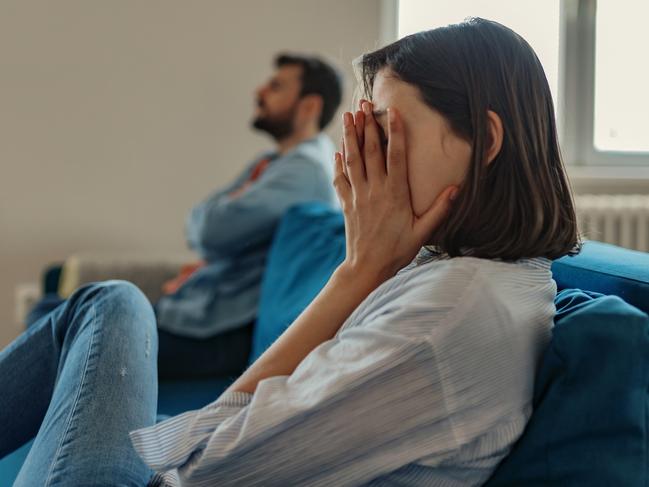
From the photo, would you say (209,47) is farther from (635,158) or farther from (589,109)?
(635,158)

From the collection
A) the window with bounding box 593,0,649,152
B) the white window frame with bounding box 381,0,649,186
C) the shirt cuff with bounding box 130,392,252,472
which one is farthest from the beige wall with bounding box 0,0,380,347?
the shirt cuff with bounding box 130,392,252,472

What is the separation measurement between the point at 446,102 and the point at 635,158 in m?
2.70

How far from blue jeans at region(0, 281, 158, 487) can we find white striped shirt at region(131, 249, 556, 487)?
0.58 feet

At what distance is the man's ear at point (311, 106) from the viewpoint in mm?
2602

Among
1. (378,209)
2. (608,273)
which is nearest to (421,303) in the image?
(378,209)

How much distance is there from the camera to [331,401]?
28.2 inches

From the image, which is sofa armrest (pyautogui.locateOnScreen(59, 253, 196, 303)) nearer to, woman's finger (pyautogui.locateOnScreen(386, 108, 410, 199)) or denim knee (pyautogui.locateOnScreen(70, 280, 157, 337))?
denim knee (pyautogui.locateOnScreen(70, 280, 157, 337))

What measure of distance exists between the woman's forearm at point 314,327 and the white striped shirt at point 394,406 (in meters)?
0.08

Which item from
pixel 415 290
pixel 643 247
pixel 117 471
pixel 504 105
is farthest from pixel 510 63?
pixel 643 247

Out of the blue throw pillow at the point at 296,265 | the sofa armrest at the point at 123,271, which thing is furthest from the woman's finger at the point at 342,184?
the sofa armrest at the point at 123,271

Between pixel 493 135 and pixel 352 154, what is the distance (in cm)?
17

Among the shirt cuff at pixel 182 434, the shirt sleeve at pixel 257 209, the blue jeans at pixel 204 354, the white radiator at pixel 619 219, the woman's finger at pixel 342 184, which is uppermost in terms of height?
the woman's finger at pixel 342 184

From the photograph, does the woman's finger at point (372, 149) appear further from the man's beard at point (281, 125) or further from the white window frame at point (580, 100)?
the white window frame at point (580, 100)

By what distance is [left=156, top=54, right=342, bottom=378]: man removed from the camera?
6.84 ft
